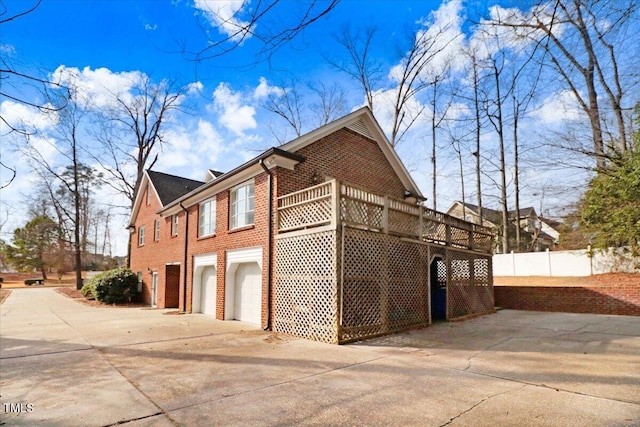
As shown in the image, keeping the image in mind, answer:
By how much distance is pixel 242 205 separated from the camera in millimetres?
11695

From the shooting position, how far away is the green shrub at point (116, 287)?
62.0 ft

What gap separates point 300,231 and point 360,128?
568 centimetres

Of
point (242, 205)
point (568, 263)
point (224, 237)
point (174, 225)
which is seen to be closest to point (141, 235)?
point (174, 225)

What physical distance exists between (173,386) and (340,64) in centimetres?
1789

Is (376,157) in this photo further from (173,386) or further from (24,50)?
(24,50)

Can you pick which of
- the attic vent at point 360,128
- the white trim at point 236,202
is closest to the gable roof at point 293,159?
the attic vent at point 360,128

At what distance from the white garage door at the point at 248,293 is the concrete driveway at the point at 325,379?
6.01ft

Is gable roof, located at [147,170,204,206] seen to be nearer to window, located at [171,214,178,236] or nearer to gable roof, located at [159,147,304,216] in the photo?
window, located at [171,214,178,236]

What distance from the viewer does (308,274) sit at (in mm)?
8391

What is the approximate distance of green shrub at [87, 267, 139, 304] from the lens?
18891mm

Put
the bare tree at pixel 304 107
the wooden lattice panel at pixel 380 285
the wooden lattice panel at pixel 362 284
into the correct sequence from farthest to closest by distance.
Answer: the bare tree at pixel 304 107 → the wooden lattice panel at pixel 380 285 → the wooden lattice panel at pixel 362 284

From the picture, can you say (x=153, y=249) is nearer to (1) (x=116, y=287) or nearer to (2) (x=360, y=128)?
(1) (x=116, y=287)

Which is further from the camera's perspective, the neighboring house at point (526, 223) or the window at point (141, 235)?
the neighboring house at point (526, 223)

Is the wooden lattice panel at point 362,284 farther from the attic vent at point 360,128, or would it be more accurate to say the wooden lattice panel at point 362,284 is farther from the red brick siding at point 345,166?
the attic vent at point 360,128
